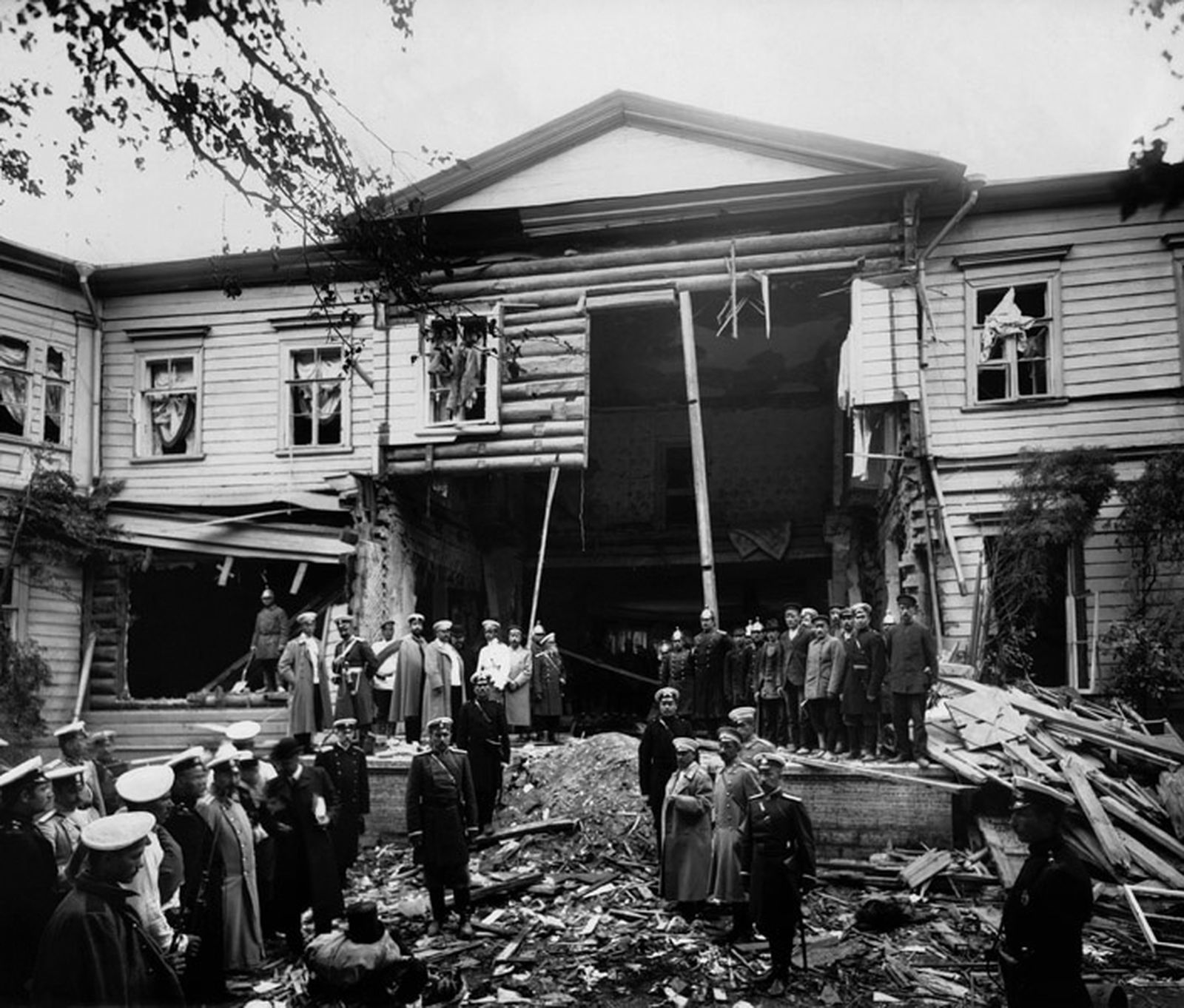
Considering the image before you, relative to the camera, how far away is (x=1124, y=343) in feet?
53.4

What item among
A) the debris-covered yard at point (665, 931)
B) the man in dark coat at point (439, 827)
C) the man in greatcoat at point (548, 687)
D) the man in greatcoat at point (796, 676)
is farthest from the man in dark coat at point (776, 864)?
the man in greatcoat at point (548, 687)

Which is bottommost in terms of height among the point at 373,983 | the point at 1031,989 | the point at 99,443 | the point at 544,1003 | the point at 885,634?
the point at 544,1003

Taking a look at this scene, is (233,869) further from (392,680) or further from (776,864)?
(392,680)

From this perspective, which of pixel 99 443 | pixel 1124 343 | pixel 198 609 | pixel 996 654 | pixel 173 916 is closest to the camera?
pixel 173 916

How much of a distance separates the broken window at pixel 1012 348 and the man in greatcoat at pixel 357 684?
393 inches

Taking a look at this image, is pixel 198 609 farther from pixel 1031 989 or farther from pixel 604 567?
pixel 1031 989

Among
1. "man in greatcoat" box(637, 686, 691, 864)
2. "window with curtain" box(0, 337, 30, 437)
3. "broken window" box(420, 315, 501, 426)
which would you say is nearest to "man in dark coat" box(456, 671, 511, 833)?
"man in greatcoat" box(637, 686, 691, 864)

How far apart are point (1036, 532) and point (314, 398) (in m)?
12.8

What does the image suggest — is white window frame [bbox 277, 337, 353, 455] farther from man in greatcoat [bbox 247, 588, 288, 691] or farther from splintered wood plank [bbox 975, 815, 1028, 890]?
splintered wood plank [bbox 975, 815, 1028, 890]

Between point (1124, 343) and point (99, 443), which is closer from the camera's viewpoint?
point (1124, 343)

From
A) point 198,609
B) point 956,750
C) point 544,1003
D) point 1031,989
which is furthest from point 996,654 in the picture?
point 198,609

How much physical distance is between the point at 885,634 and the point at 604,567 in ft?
37.2

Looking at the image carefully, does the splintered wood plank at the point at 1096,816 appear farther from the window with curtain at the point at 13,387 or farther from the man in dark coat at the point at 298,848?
the window with curtain at the point at 13,387

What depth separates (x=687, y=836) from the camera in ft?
32.5
